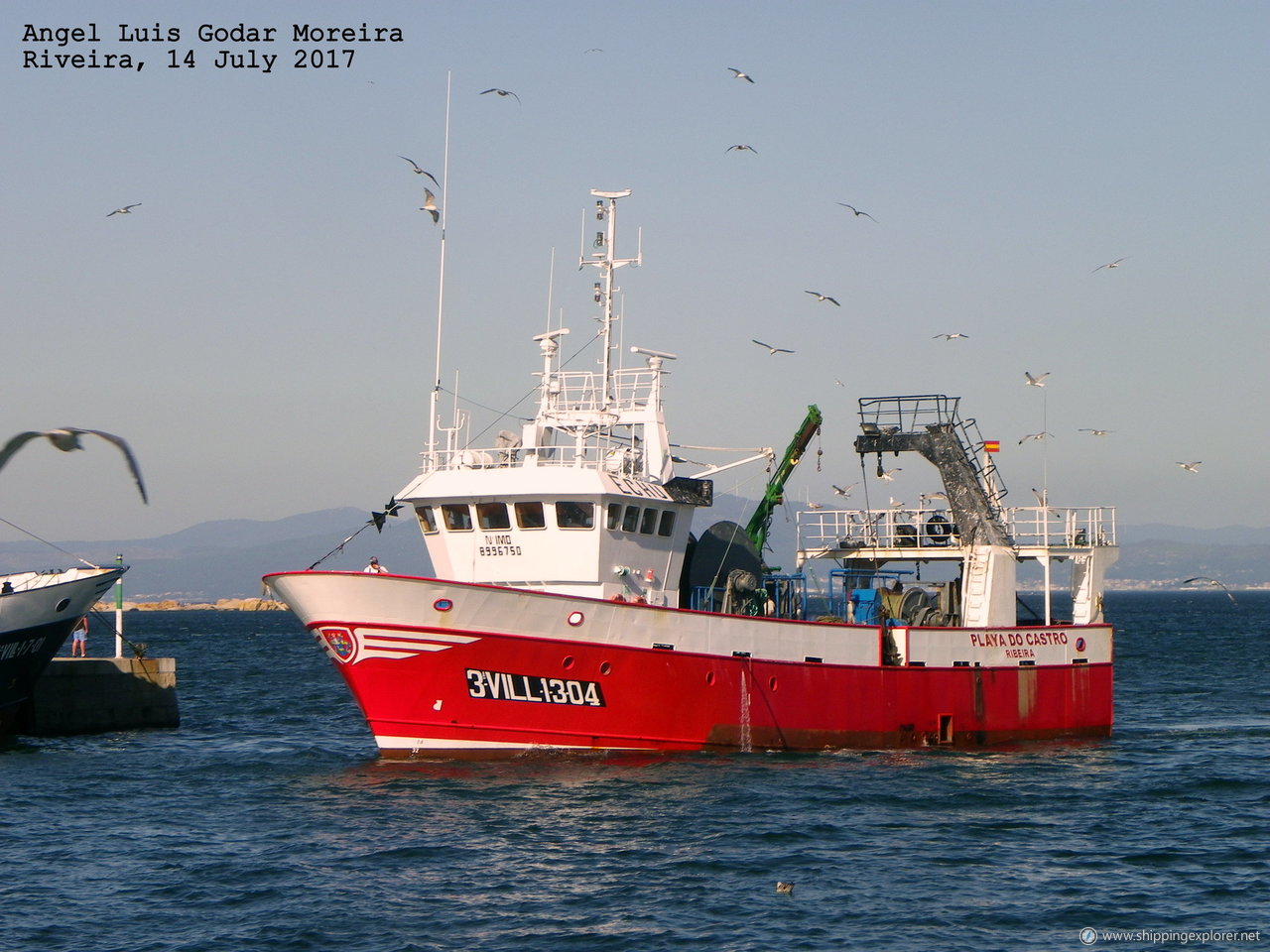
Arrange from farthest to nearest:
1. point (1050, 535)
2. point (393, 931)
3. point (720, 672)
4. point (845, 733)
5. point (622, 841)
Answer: point (1050, 535) < point (845, 733) < point (720, 672) < point (622, 841) < point (393, 931)

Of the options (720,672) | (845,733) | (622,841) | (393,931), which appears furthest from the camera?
(845,733)

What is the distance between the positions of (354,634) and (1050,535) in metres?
16.3

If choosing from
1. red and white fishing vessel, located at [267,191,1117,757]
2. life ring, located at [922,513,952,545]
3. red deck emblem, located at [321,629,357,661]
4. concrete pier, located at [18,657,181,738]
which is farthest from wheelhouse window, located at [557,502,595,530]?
concrete pier, located at [18,657,181,738]

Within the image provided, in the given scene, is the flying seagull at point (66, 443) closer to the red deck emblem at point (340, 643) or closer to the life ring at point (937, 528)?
the red deck emblem at point (340, 643)

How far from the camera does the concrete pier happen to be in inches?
1296

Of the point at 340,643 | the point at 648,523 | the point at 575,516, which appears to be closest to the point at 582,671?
the point at 575,516

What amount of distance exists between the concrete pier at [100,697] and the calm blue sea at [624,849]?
6.17ft

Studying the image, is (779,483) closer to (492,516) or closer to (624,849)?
(492,516)

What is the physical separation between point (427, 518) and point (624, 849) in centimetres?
994

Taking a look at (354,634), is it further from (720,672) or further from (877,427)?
(877,427)

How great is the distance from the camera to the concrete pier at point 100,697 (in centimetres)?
3291

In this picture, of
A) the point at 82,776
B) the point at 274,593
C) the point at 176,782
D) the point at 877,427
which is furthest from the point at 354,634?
the point at 877,427

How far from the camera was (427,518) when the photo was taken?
92.6 ft

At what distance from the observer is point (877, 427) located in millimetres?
34156
